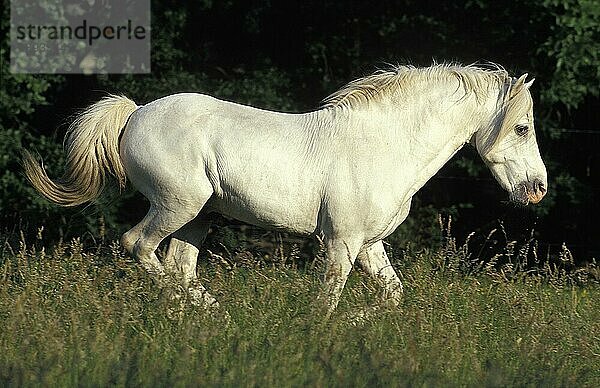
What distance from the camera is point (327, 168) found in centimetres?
577

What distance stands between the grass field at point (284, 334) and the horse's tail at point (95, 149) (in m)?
0.52

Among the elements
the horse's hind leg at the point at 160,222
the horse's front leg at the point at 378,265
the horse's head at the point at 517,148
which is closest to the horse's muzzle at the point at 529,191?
the horse's head at the point at 517,148

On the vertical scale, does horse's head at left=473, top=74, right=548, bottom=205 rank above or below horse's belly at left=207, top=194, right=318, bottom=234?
above

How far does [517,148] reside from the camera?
5.94 m

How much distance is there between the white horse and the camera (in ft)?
18.9

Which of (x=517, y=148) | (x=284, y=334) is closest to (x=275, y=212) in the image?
(x=284, y=334)

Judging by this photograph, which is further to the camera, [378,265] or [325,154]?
[378,265]

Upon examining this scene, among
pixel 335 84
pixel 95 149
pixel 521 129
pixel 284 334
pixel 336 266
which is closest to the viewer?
pixel 284 334

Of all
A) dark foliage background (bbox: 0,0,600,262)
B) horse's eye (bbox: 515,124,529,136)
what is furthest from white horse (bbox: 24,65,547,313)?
dark foliage background (bbox: 0,0,600,262)

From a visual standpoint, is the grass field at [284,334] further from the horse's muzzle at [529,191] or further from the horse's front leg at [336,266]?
the horse's muzzle at [529,191]

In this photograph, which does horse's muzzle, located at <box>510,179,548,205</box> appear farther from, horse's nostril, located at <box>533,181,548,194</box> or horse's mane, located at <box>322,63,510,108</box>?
horse's mane, located at <box>322,63,510,108</box>

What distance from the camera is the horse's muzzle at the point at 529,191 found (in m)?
5.91

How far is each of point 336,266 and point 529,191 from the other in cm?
126

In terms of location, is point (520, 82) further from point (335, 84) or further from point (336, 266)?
point (335, 84)
